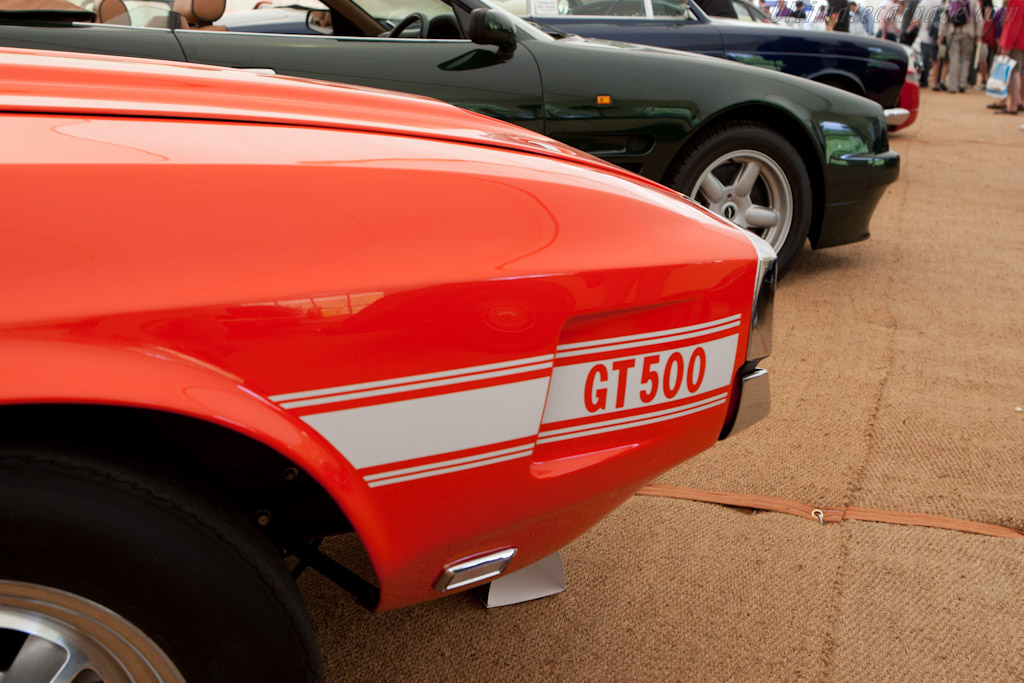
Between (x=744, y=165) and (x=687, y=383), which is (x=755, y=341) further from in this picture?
(x=744, y=165)

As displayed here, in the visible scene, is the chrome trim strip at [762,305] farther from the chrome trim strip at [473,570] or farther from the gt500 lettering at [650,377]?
the chrome trim strip at [473,570]

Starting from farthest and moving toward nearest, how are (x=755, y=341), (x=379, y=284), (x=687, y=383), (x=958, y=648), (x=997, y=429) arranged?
1. (x=997, y=429)
2. (x=958, y=648)
3. (x=755, y=341)
4. (x=687, y=383)
5. (x=379, y=284)

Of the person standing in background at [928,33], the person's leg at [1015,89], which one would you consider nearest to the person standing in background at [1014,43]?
the person's leg at [1015,89]

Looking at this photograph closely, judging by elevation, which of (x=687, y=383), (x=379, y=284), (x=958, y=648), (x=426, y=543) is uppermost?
(x=379, y=284)

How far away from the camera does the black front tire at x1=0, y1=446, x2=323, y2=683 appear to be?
2.89 ft

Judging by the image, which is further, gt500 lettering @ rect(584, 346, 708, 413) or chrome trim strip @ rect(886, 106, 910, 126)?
chrome trim strip @ rect(886, 106, 910, 126)

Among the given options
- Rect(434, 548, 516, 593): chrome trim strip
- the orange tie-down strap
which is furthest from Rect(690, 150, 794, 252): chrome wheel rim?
Rect(434, 548, 516, 593): chrome trim strip

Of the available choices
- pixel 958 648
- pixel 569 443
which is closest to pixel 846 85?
pixel 958 648

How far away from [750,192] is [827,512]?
2.01m

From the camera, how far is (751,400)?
4.88 feet

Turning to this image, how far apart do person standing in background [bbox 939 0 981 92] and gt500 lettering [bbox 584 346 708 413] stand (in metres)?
15.7

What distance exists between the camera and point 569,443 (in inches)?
49.1

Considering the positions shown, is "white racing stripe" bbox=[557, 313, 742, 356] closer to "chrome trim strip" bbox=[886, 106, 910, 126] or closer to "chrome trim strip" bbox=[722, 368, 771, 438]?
"chrome trim strip" bbox=[722, 368, 771, 438]

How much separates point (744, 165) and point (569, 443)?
2.88 metres
